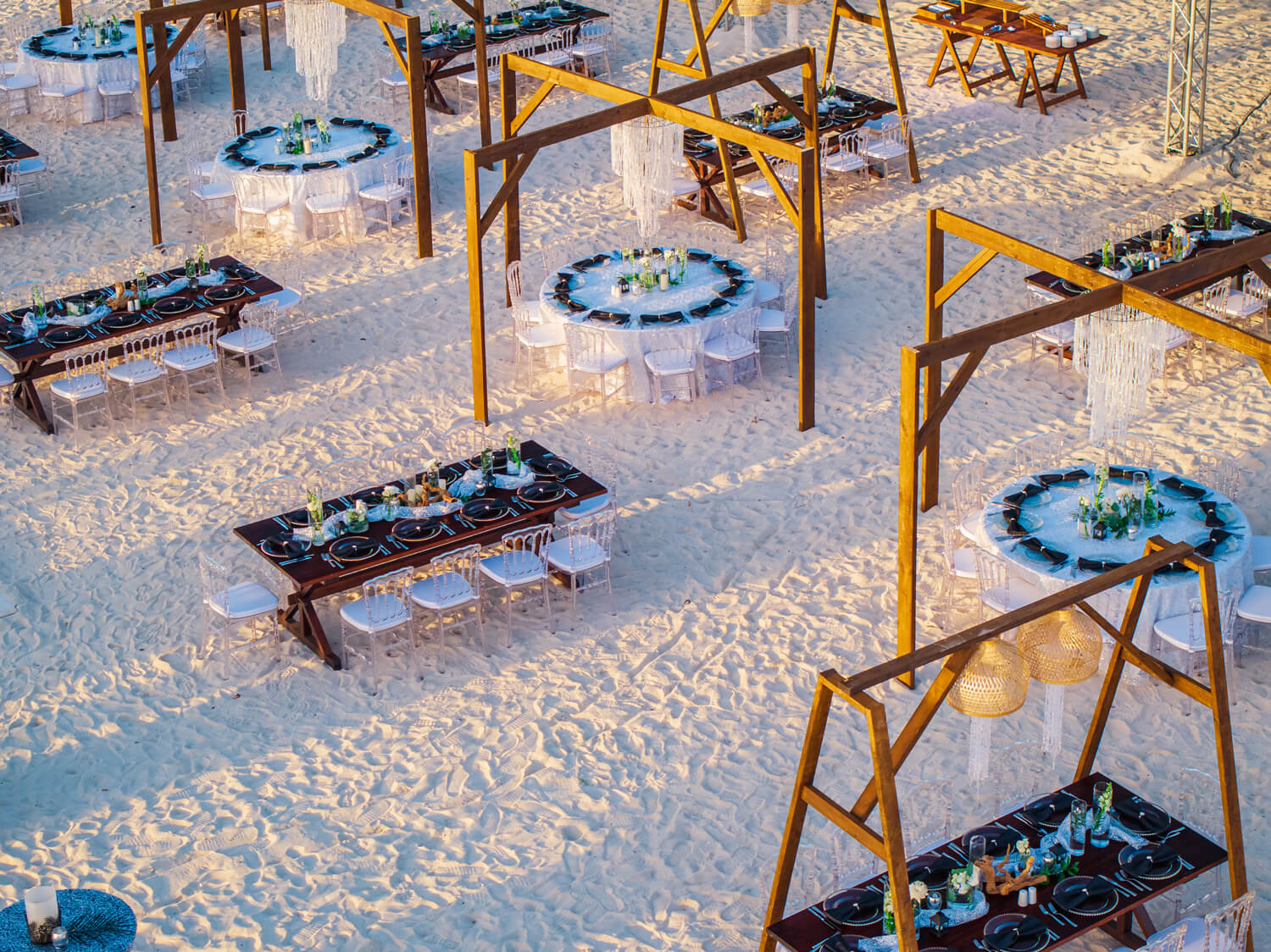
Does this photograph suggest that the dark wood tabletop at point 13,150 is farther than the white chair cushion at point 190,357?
Yes

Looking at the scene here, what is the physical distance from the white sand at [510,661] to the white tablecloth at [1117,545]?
2.70 ft

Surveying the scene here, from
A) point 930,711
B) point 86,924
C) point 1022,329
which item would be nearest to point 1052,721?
point 930,711

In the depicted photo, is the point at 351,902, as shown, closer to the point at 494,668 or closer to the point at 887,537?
the point at 494,668

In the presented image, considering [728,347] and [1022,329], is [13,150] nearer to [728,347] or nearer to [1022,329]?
[728,347]

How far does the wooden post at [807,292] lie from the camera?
17328mm

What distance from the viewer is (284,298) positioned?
19672mm

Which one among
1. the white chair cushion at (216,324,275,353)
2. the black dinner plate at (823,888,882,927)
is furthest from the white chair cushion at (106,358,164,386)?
the black dinner plate at (823,888,882,927)

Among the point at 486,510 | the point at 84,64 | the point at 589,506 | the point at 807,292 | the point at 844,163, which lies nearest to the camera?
the point at 486,510

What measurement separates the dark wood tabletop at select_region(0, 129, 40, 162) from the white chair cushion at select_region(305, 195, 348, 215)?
11.8 feet

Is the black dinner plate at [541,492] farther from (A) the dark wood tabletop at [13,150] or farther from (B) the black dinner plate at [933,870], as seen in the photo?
(A) the dark wood tabletop at [13,150]

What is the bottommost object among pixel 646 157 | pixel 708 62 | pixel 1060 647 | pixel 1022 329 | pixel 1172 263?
pixel 1172 263

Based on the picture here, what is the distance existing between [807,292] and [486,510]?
4.27 meters

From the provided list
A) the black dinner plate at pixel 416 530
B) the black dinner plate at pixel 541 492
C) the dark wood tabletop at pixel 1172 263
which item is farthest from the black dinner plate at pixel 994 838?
the dark wood tabletop at pixel 1172 263

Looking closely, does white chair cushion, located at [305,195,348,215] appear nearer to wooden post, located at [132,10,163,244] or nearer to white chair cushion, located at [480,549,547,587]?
wooden post, located at [132,10,163,244]
